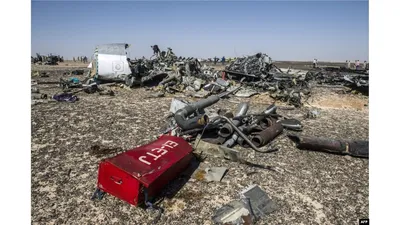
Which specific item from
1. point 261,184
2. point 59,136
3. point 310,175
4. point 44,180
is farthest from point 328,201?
point 59,136

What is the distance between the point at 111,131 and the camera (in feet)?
20.7

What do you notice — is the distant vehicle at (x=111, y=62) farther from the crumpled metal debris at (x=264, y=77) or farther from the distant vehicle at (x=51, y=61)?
the distant vehicle at (x=51, y=61)

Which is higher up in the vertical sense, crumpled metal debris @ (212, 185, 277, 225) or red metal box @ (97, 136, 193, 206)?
red metal box @ (97, 136, 193, 206)

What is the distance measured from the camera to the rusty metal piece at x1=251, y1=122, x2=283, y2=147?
5.48 m

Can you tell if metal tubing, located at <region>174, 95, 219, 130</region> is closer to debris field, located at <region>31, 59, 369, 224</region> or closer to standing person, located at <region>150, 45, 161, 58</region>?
debris field, located at <region>31, 59, 369, 224</region>

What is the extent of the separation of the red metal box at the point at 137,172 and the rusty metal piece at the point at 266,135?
95.9 inches

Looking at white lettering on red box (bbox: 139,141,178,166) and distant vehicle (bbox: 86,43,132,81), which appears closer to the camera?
white lettering on red box (bbox: 139,141,178,166)

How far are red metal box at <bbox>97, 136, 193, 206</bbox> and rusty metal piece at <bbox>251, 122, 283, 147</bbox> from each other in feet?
7.99

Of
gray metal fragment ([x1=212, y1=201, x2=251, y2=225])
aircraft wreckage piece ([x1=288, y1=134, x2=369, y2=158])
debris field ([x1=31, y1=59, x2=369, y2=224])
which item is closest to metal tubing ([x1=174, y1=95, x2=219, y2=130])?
debris field ([x1=31, y1=59, x2=369, y2=224])

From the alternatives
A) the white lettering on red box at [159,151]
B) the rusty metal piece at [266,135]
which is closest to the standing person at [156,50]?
the rusty metal piece at [266,135]

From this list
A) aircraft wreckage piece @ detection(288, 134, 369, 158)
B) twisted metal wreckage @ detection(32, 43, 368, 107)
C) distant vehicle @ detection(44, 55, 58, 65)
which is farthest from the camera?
distant vehicle @ detection(44, 55, 58, 65)

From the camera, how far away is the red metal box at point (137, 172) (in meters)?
3.03

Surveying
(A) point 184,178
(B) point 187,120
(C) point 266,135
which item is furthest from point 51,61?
(A) point 184,178

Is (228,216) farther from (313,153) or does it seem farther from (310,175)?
(313,153)
